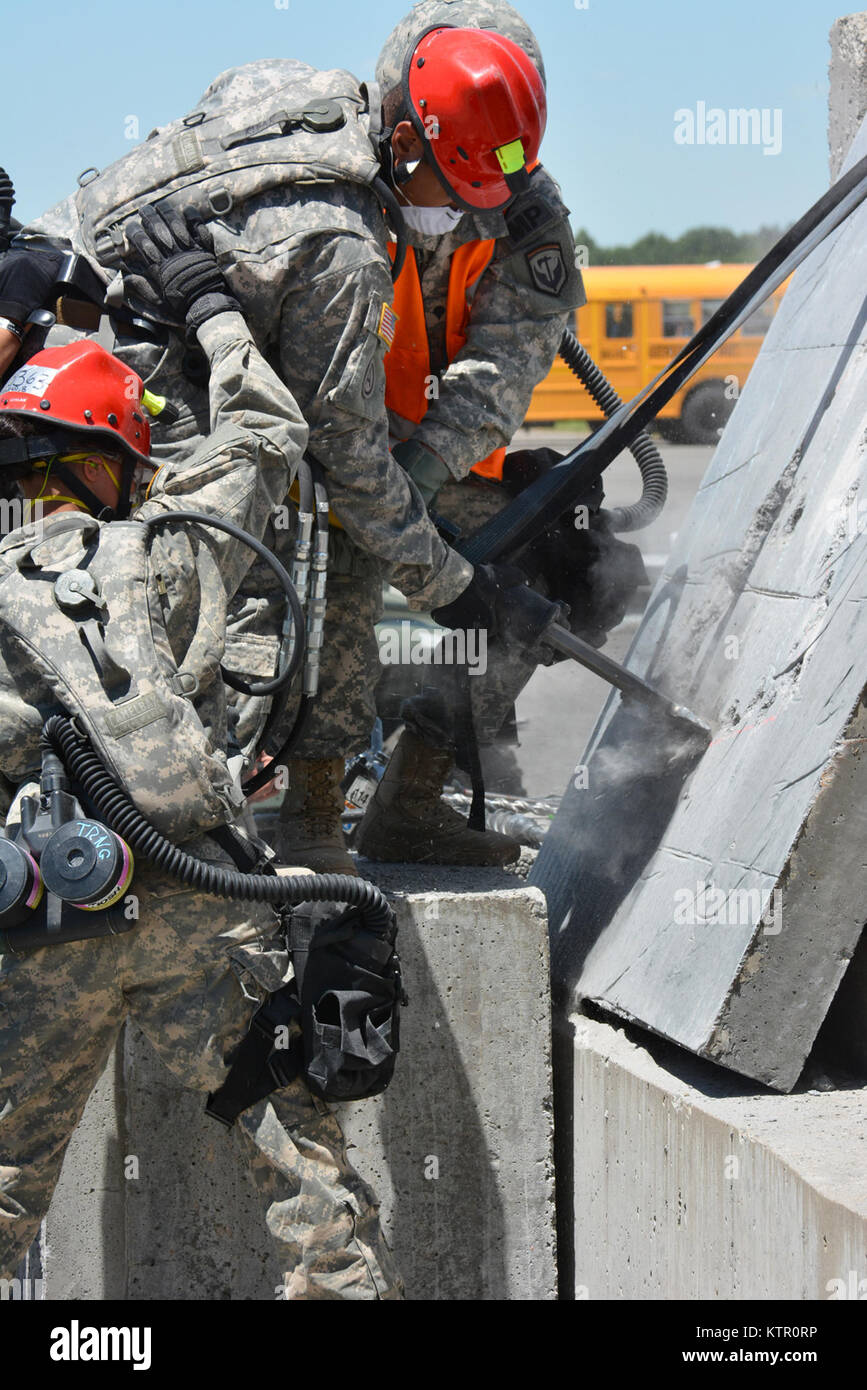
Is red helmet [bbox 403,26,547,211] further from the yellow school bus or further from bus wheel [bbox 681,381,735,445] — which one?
the yellow school bus

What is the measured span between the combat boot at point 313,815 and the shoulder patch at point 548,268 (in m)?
1.44

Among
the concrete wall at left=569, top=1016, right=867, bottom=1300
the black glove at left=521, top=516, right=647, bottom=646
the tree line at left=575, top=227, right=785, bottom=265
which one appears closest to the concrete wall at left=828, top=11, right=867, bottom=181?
the black glove at left=521, top=516, right=647, bottom=646

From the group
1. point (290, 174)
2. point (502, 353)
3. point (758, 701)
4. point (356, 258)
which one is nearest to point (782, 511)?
point (758, 701)

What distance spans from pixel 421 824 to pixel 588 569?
3.07ft

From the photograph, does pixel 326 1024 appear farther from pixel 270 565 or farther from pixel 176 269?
pixel 176 269

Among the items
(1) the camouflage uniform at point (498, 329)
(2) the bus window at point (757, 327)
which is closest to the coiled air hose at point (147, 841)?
(1) the camouflage uniform at point (498, 329)

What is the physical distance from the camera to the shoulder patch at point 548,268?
12.7 ft

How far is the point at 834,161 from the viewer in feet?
15.1

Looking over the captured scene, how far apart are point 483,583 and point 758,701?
75cm

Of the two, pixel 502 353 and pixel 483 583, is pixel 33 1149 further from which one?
pixel 502 353

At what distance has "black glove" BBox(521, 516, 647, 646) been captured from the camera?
423 cm

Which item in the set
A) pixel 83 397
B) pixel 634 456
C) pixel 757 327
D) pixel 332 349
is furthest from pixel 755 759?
pixel 757 327

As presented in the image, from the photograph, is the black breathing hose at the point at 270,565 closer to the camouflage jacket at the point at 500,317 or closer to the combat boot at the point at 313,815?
the combat boot at the point at 313,815
